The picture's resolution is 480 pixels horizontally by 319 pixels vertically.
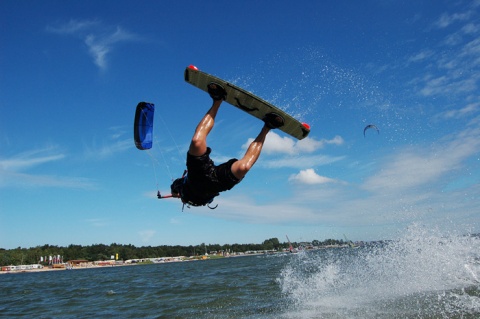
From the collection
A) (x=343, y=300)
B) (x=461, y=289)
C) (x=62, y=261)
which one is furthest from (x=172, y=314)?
(x=62, y=261)

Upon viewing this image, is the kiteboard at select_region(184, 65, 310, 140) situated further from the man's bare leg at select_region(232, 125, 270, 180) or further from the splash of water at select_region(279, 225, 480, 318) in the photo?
the splash of water at select_region(279, 225, 480, 318)

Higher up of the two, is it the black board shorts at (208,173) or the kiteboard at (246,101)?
the kiteboard at (246,101)

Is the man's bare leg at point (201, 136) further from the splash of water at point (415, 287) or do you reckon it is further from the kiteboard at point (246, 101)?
the splash of water at point (415, 287)

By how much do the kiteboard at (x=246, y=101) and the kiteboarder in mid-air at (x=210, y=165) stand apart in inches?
6.5

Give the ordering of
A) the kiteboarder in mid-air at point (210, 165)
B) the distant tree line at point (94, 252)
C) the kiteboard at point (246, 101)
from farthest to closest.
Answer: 1. the distant tree line at point (94, 252)
2. the kiteboard at point (246, 101)
3. the kiteboarder in mid-air at point (210, 165)

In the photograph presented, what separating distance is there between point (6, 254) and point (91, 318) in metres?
139

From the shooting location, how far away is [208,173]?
660 centimetres

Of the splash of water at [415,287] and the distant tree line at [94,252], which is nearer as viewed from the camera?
the splash of water at [415,287]

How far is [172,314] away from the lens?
9.80m

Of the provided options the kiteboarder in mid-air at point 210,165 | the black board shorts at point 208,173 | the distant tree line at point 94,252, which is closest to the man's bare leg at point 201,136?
the kiteboarder in mid-air at point 210,165

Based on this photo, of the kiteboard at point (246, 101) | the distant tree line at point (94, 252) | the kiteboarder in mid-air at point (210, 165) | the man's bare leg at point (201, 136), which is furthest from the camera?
the distant tree line at point (94, 252)

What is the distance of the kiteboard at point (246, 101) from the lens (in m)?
7.04

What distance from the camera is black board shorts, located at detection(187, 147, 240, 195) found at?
6.54 meters

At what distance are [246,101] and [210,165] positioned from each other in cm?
165
